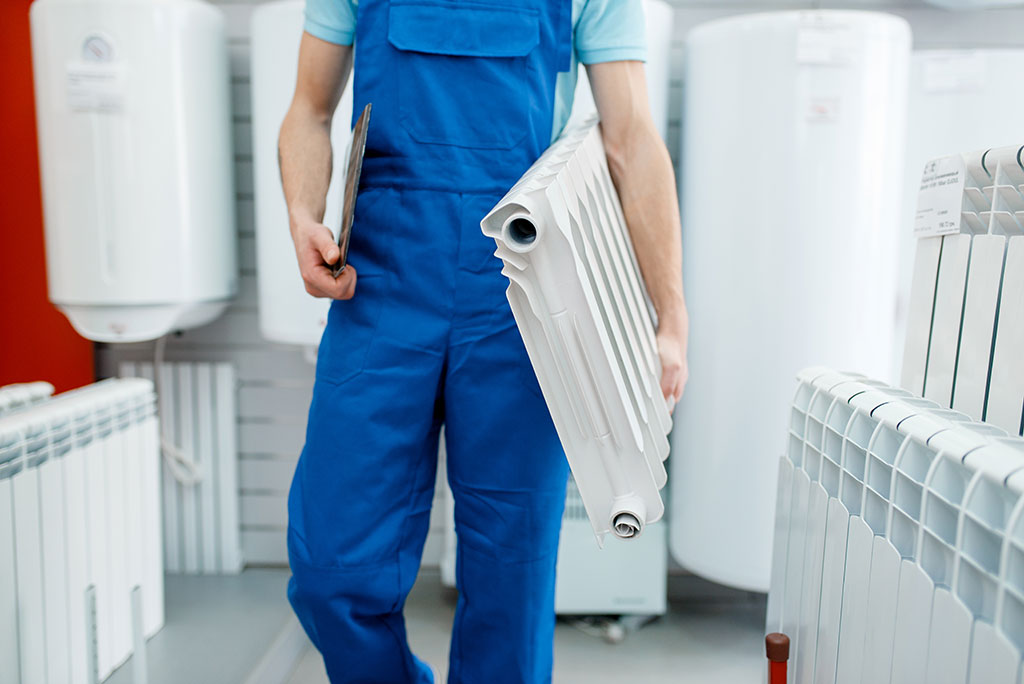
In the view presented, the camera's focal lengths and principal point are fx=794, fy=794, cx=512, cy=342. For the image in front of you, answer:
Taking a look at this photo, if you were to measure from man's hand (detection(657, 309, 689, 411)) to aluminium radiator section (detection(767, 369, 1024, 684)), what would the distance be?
188 millimetres

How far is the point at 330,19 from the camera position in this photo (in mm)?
1294

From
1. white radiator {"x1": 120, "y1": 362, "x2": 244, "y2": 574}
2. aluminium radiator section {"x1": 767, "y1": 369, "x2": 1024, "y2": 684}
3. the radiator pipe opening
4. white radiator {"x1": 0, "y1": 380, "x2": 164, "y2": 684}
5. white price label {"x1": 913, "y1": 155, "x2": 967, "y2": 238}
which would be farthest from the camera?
white radiator {"x1": 120, "y1": 362, "x2": 244, "y2": 574}

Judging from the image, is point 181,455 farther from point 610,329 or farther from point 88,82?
point 610,329

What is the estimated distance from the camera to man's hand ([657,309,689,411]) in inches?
49.2

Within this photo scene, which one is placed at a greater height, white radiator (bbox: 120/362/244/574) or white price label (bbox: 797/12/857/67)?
white price label (bbox: 797/12/857/67)

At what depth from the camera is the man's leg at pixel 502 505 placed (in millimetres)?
1214

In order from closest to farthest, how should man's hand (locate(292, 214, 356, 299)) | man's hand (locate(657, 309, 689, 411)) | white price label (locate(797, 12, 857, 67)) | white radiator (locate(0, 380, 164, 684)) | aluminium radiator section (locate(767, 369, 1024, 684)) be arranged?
aluminium radiator section (locate(767, 369, 1024, 684))
man's hand (locate(292, 214, 356, 299))
man's hand (locate(657, 309, 689, 411))
white radiator (locate(0, 380, 164, 684))
white price label (locate(797, 12, 857, 67))

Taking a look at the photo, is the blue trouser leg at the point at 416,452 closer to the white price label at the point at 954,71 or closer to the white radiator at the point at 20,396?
the white radiator at the point at 20,396

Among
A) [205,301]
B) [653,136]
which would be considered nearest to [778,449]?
[653,136]

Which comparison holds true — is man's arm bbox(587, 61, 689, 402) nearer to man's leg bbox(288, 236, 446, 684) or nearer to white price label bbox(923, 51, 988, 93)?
man's leg bbox(288, 236, 446, 684)

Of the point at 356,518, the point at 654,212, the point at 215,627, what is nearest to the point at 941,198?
the point at 654,212

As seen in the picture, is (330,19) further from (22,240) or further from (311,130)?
(22,240)

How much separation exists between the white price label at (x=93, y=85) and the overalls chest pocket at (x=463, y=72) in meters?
1.18

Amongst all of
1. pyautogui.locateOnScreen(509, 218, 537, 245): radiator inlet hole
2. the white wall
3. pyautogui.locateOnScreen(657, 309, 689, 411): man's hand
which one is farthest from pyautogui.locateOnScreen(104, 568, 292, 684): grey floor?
pyautogui.locateOnScreen(509, 218, 537, 245): radiator inlet hole
